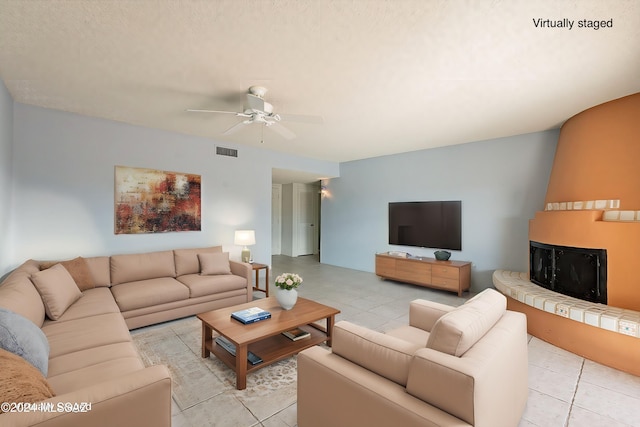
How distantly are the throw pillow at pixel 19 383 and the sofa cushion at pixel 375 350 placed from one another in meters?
1.30

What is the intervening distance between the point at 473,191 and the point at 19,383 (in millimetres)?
5527

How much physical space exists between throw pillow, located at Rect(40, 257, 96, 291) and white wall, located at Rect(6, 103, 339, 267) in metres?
0.45

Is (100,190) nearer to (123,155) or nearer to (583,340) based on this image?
(123,155)

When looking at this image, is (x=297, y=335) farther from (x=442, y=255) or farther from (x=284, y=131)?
(x=442, y=255)

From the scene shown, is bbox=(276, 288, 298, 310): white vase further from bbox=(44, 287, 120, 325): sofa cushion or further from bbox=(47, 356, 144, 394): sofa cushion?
bbox=(44, 287, 120, 325): sofa cushion

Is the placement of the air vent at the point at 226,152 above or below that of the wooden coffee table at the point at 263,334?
above

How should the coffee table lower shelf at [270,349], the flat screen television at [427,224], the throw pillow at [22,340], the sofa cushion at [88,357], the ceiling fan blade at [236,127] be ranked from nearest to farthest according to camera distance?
the throw pillow at [22,340], the sofa cushion at [88,357], the coffee table lower shelf at [270,349], the ceiling fan blade at [236,127], the flat screen television at [427,224]

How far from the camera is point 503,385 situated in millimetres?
1358

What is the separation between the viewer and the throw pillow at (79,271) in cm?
316

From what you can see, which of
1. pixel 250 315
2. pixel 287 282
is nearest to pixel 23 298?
pixel 250 315

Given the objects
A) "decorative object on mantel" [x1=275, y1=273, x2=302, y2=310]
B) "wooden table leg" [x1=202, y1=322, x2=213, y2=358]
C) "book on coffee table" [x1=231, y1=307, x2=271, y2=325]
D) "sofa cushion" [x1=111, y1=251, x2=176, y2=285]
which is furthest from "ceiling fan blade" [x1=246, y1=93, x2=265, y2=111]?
"sofa cushion" [x1=111, y1=251, x2=176, y2=285]

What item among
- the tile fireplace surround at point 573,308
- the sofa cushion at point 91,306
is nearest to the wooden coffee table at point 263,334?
the sofa cushion at point 91,306

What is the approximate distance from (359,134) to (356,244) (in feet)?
9.91

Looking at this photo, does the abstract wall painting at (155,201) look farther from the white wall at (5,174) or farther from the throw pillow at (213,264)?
the white wall at (5,174)
